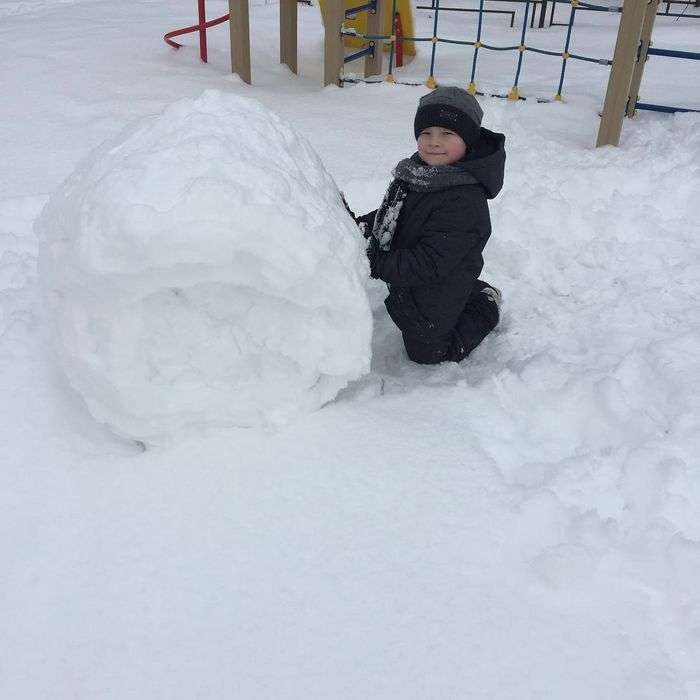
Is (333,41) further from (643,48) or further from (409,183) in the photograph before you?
(409,183)

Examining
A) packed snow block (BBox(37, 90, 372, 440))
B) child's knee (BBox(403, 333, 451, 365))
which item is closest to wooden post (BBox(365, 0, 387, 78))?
child's knee (BBox(403, 333, 451, 365))

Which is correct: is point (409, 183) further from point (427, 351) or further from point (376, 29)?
point (376, 29)

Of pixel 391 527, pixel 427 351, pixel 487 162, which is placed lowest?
pixel 427 351

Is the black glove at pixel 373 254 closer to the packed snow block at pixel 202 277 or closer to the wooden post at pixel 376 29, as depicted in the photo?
the packed snow block at pixel 202 277

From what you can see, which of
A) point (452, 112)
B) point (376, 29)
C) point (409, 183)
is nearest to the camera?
point (452, 112)

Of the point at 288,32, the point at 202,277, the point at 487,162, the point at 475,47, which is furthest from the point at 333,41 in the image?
the point at 202,277

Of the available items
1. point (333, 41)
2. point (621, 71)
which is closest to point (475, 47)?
point (333, 41)

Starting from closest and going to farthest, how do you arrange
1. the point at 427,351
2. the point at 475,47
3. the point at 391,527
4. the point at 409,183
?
1. the point at 391,527
2. the point at 409,183
3. the point at 427,351
4. the point at 475,47

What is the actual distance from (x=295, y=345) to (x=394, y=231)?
2.37 feet

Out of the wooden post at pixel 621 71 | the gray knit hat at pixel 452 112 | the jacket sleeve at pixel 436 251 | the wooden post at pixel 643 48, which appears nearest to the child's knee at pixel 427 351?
the jacket sleeve at pixel 436 251

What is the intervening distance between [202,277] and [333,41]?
4.17 metres

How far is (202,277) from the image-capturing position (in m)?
1.51

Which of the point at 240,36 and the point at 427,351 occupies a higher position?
the point at 240,36

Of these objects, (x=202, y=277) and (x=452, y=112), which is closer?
(x=202, y=277)
